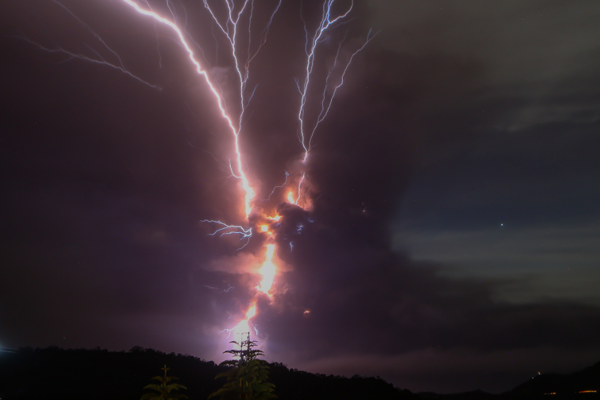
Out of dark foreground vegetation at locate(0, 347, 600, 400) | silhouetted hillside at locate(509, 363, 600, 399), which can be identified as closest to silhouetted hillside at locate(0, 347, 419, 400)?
dark foreground vegetation at locate(0, 347, 600, 400)

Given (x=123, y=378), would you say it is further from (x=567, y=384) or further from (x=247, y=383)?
(x=567, y=384)

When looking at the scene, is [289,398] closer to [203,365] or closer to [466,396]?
[203,365]

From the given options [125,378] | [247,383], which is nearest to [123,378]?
[125,378]

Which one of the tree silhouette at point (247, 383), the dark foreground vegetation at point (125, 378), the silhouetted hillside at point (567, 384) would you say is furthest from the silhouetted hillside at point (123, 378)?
the silhouetted hillside at point (567, 384)

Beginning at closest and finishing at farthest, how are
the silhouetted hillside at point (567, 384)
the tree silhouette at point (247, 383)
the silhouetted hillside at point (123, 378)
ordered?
the tree silhouette at point (247, 383), the silhouetted hillside at point (123, 378), the silhouetted hillside at point (567, 384)

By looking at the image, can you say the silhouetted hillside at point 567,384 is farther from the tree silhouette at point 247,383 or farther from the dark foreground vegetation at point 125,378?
the tree silhouette at point 247,383

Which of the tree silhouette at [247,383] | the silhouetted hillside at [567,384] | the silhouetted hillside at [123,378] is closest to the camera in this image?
the tree silhouette at [247,383]

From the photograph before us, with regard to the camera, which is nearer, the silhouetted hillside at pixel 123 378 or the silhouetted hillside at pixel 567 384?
the silhouetted hillside at pixel 123 378

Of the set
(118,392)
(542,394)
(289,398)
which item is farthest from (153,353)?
(542,394)
